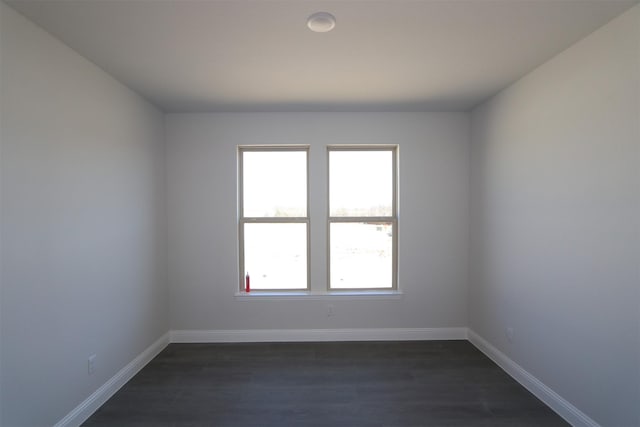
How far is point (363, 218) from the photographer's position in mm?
3766

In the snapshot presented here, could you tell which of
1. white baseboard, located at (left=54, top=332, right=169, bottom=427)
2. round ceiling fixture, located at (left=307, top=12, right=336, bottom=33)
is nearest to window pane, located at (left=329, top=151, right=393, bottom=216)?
round ceiling fixture, located at (left=307, top=12, right=336, bottom=33)

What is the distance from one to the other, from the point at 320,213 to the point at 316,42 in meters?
1.92

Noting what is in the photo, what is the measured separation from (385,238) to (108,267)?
2.73 m

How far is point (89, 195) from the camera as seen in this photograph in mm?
2383

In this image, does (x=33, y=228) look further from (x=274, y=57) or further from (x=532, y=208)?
(x=532, y=208)

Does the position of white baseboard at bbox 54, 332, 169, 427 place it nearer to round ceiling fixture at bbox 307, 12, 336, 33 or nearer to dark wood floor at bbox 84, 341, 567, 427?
dark wood floor at bbox 84, 341, 567, 427

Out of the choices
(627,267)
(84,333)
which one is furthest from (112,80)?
(627,267)

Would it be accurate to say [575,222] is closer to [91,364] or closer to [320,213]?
[320,213]

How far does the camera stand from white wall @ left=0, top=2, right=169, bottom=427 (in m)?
1.78

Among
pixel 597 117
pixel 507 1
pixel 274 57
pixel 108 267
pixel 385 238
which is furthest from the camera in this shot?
pixel 385 238

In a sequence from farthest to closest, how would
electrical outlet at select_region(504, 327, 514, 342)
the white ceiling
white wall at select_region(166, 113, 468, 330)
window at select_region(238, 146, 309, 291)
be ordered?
window at select_region(238, 146, 309, 291), white wall at select_region(166, 113, 468, 330), electrical outlet at select_region(504, 327, 514, 342), the white ceiling

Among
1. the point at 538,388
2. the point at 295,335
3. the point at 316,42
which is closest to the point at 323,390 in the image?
the point at 295,335

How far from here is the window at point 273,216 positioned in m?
3.74

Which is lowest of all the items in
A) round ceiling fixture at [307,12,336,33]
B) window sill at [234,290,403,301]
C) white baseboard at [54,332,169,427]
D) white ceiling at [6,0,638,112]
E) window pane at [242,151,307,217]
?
white baseboard at [54,332,169,427]
